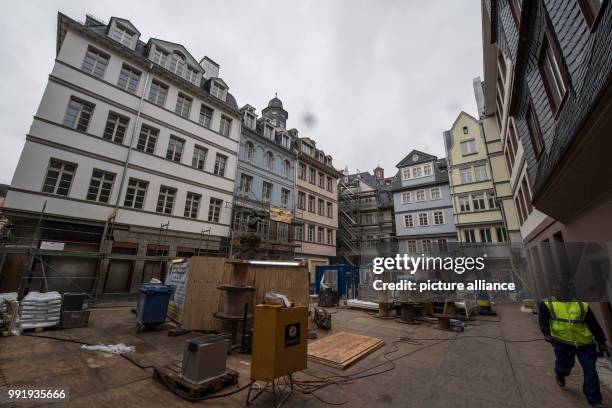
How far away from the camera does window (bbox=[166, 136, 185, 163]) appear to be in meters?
17.5

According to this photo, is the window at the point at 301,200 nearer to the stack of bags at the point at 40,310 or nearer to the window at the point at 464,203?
the window at the point at 464,203

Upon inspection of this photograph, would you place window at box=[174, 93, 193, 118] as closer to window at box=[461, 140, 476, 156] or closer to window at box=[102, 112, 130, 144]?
window at box=[102, 112, 130, 144]

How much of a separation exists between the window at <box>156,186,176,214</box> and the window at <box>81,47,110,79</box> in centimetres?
754

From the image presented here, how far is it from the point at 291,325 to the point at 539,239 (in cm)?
1399

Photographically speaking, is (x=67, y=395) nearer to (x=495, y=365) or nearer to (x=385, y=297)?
(x=495, y=365)

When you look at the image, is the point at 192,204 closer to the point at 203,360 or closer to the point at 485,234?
the point at 203,360

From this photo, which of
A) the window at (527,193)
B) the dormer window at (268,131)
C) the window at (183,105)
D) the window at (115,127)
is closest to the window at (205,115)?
the window at (183,105)

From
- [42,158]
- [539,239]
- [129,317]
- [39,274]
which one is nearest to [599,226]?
[539,239]

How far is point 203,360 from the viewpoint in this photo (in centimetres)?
416

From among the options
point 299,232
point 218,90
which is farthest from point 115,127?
point 299,232

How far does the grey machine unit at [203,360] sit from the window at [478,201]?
27271 mm

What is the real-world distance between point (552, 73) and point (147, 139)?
771 inches

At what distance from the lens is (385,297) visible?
12.5 m

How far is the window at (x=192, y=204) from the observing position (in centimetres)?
1756
